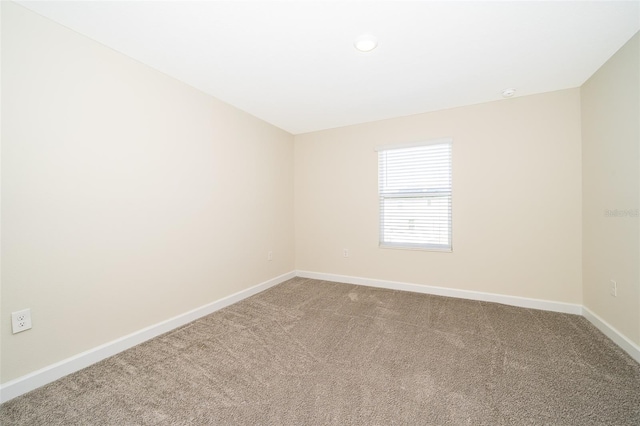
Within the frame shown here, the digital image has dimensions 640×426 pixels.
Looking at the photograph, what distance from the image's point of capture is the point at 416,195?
11.0 ft

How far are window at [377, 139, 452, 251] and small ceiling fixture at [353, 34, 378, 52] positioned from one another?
1671 millimetres

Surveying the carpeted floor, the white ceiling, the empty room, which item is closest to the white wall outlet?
the empty room

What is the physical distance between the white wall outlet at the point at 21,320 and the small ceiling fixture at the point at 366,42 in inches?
112

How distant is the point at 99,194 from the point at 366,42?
7.54 ft

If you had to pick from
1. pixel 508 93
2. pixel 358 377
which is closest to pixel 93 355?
pixel 358 377

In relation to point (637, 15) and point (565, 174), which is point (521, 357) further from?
point (637, 15)

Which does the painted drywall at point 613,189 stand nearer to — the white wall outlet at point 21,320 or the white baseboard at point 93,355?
the white baseboard at point 93,355

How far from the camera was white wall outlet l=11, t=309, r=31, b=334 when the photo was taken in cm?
151

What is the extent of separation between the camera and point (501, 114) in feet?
9.49

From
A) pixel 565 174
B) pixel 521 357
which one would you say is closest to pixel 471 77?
pixel 565 174

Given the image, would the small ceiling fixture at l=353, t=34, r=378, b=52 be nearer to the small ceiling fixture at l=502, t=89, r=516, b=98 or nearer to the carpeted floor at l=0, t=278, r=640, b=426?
the small ceiling fixture at l=502, t=89, r=516, b=98

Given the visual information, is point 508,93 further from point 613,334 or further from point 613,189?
point 613,334

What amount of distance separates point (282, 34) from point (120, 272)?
2.20 metres

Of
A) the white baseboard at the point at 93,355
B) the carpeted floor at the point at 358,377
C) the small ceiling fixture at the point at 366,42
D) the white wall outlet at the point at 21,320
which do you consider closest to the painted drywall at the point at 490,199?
the carpeted floor at the point at 358,377
